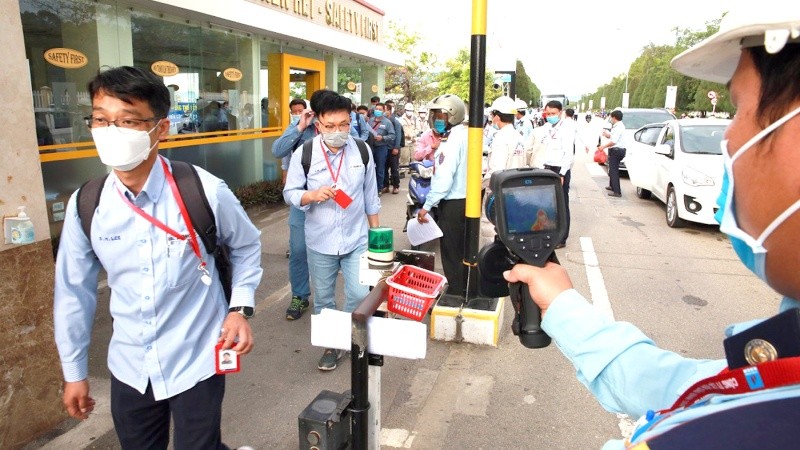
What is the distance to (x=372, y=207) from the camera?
4.23 metres

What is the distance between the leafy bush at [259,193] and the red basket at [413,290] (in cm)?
723

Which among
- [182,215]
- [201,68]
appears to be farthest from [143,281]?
[201,68]

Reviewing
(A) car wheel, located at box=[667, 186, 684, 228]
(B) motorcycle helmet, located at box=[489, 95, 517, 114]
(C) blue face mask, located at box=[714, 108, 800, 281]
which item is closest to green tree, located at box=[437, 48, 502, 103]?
(A) car wheel, located at box=[667, 186, 684, 228]

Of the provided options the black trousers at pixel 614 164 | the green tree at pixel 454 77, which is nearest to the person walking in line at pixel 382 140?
the black trousers at pixel 614 164

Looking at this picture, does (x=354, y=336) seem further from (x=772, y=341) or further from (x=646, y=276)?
(x=646, y=276)

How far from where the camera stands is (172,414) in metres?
2.11

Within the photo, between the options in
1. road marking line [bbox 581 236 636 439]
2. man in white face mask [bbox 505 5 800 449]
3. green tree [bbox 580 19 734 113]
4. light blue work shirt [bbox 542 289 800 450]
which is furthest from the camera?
green tree [bbox 580 19 734 113]

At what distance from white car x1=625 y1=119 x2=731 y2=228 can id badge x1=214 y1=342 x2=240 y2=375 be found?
23.1 ft

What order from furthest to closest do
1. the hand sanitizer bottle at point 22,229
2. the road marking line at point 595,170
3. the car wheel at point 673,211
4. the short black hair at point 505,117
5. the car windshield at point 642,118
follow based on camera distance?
the car windshield at point 642,118 < the road marking line at point 595,170 < the car wheel at point 673,211 < the short black hair at point 505,117 < the hand sanitizer bottle at point 22,229

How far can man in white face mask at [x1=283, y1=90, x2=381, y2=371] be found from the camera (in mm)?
→ 3926

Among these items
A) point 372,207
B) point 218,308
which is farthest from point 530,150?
point 218,308

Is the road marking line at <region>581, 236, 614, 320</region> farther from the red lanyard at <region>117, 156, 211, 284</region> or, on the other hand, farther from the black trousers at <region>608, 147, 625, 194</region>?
the black trousers at <region>608, 147, 625, 194</region>

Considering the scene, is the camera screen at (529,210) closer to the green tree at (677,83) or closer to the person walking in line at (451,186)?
the person walking in line at (451,186)

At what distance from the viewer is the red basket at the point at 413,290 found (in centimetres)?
218
